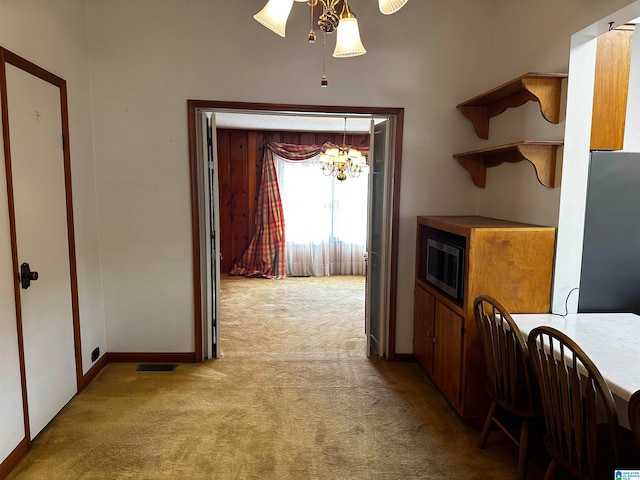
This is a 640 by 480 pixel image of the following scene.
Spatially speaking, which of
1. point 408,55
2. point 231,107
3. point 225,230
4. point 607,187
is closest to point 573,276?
point 607,187

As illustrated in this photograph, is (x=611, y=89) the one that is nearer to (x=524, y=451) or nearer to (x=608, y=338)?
(x=608, y=338)

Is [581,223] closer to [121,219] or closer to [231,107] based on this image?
[231,107]

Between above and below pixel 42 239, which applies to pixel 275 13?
above

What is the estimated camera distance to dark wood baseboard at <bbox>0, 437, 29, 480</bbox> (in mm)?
2033

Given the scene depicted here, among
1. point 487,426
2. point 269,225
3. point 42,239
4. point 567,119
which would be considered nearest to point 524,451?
point 487,426

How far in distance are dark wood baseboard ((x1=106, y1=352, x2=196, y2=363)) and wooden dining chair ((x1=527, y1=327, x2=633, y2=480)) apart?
104 inches

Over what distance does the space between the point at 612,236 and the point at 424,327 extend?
1389 mm

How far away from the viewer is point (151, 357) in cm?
339

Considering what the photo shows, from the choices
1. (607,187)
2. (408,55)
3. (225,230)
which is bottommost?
(225,230)

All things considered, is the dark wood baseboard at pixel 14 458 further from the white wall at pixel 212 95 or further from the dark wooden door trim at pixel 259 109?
the dark wooden door trim at pixel 259 109

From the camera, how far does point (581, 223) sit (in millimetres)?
A: 2367

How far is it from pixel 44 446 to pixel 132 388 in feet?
2.29

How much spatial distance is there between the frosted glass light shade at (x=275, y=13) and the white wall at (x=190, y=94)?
1.51 m

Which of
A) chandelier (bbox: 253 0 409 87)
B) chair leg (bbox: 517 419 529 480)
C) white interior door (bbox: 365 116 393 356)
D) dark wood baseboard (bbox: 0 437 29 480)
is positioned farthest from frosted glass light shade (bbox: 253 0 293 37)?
dark wood baseboard (bbox: 0 437 29 480)
